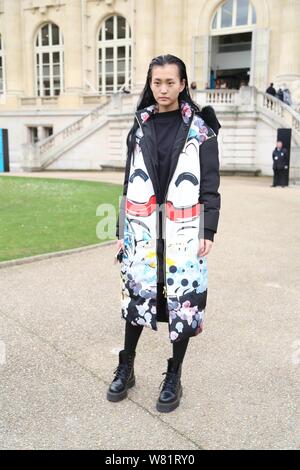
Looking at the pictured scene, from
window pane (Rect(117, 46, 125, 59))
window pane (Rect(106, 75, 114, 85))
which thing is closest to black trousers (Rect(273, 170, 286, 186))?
window pane (Rect(106, 75, 114, 85))

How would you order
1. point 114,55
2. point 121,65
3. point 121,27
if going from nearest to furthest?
point 121,27 < point 114,55 < point 121,65

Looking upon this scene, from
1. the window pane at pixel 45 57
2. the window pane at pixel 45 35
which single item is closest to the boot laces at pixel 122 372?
the window pane at pixel 45 57

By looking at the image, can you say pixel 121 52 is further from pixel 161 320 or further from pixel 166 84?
pixel 161 320

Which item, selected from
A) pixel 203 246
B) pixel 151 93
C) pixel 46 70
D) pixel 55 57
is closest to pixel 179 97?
pixel 151 93

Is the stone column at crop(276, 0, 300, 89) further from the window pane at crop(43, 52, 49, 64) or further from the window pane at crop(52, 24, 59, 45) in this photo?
the window pane at crop(43, 52, 49, 64)

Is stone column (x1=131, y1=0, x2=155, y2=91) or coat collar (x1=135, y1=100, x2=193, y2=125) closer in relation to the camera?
coat collar (x1=135, y1=100, x2=193, y2=125)

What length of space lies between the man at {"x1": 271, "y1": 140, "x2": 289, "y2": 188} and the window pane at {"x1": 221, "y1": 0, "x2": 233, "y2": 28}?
15216mm

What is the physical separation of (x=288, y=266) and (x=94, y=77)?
3030cm

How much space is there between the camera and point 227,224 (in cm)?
1018

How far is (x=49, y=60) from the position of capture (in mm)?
35281

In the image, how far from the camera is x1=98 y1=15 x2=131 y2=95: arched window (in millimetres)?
33438

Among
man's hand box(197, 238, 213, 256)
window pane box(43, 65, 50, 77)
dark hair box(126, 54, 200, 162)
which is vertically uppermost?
window pane box(43, 65, 50, 77)

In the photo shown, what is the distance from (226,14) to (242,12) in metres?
1.06
